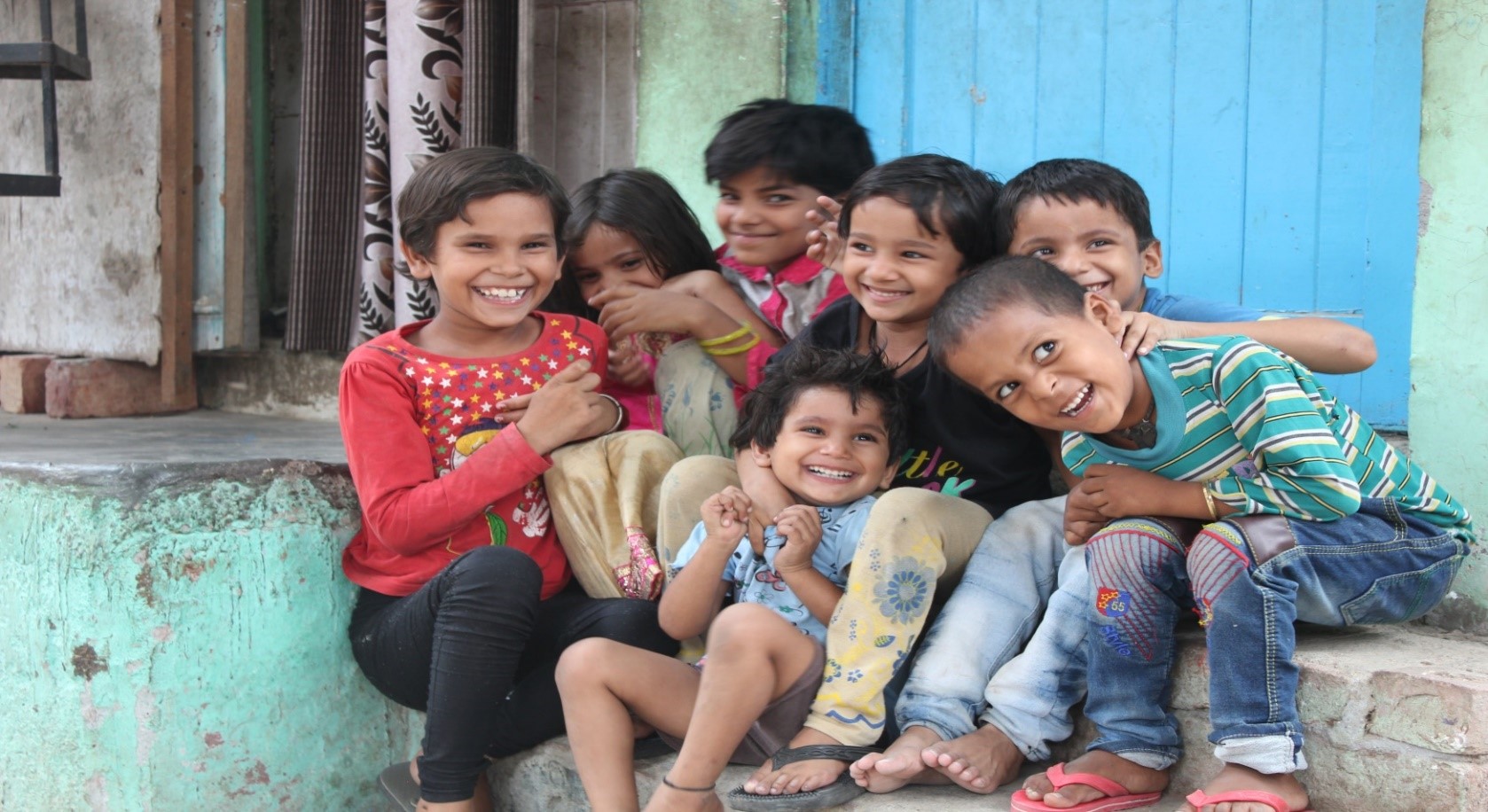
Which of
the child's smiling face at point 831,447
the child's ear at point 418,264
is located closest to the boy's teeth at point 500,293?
the child's ear at point 418,264

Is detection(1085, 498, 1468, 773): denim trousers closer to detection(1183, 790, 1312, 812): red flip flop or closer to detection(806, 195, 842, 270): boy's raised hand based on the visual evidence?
detection(1183, 790, 1312, 812): red flip flop

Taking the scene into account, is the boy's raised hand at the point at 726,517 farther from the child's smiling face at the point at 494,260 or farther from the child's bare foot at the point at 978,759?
the child's smiling face at the point at 494,260

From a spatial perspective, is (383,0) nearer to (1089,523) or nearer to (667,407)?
(667,407)

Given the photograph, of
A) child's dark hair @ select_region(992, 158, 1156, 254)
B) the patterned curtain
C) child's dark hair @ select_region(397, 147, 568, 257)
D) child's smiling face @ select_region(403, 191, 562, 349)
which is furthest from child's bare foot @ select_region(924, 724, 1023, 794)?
the patterned curtain

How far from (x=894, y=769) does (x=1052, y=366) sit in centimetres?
68

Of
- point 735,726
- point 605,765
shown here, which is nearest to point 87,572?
point 605,765

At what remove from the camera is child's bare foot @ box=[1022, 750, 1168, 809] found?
200 centimetres

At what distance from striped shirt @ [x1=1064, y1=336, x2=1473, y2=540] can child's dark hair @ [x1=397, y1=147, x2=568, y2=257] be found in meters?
1.24

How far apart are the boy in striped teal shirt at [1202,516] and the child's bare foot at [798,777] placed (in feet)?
0.98

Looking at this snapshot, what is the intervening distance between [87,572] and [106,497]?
0.49 feet

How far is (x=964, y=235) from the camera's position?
2.51 meters

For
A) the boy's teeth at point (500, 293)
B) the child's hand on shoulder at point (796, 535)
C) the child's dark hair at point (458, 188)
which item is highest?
the child's dark hair at point (458, 188)

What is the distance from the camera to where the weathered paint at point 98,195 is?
173 inches

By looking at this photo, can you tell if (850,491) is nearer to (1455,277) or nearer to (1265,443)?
(1265,443)
